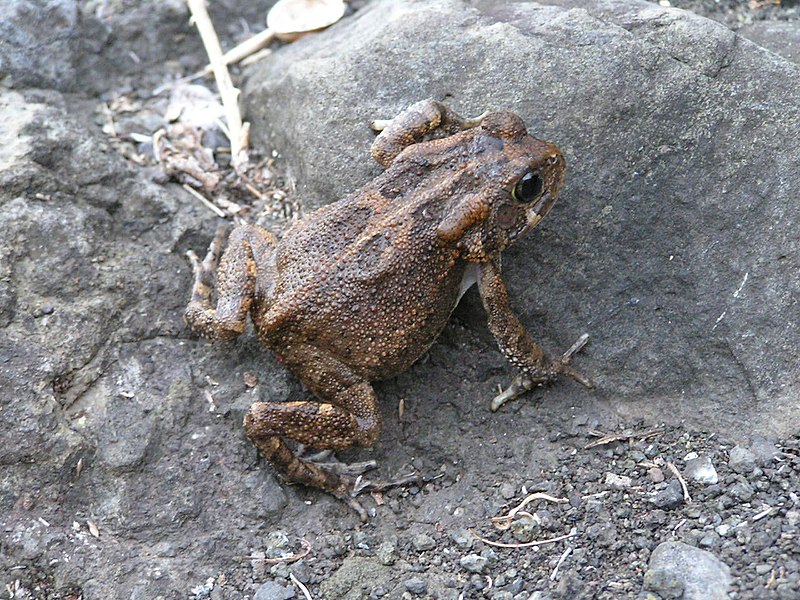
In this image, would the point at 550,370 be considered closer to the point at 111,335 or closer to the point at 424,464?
the point at 424,464

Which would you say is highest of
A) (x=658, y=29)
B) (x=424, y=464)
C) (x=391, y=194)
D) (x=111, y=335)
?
(x=658, y=29)

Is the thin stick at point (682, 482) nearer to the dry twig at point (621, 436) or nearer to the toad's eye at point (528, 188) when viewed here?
the dry twig at point (621, 436)

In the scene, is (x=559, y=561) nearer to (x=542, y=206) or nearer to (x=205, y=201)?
(x=542, y=206)

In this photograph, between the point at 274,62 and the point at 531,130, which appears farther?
the point at 274,62

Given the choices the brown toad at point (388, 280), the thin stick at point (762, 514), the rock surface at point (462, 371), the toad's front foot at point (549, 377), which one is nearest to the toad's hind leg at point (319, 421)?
the brown toad at point (388, 280)

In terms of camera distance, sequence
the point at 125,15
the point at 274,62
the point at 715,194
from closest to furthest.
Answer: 1. the point at 715,194
2. the point at 274,62
3. the point at 125,15

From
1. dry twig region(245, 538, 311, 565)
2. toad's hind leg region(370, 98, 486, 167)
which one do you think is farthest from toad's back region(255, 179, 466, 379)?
dry twig region(245, 538, 311, 565)

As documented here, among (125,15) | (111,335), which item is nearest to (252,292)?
(111,335)
